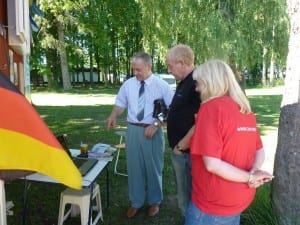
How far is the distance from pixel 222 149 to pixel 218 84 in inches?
14.4

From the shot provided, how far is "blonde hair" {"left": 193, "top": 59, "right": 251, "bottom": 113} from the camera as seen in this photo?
2.28 metres

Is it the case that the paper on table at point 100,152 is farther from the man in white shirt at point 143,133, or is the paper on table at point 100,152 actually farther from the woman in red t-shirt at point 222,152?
the woman in red t-shirt at point 222,152

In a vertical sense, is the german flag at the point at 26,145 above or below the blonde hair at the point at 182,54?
below

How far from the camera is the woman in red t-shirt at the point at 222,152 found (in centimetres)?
215

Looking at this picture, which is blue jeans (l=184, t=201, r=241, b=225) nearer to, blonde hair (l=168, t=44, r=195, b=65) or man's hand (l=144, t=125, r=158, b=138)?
blonde hair (l=168, t=44, r=195, b=65)

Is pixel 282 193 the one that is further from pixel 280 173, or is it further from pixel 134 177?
pixel 134 177

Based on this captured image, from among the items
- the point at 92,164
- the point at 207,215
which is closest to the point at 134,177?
the point at 92,164

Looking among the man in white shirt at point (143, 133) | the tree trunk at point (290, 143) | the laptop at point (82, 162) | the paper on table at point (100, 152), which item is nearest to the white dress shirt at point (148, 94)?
the man in white shirt at point (143, 133)

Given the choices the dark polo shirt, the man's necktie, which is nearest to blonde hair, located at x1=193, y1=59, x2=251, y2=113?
the dark polo shirt

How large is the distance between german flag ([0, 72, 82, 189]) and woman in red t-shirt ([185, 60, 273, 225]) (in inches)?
33.8

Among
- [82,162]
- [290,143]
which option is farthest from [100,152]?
[290,143]

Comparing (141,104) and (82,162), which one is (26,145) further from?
(141,104)

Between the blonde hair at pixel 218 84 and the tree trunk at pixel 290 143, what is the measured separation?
4.03ft

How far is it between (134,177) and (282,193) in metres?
1.69
